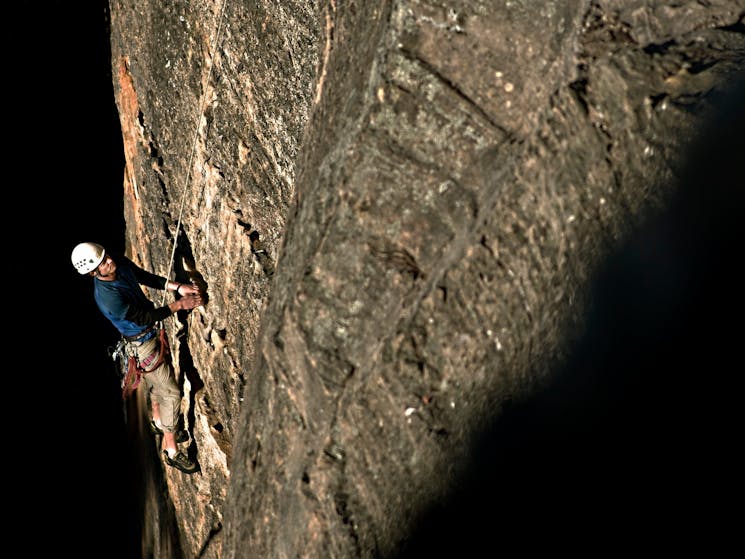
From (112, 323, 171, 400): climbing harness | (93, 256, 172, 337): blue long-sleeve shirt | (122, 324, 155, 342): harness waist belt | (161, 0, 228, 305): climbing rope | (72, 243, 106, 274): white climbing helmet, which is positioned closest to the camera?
(161, 0, 228, 305): climbing rope

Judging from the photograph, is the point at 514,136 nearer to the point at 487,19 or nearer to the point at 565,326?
the point at 487,19

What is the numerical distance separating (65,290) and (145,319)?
17.1ft

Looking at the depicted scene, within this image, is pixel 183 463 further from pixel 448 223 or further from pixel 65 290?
pixel 65 290

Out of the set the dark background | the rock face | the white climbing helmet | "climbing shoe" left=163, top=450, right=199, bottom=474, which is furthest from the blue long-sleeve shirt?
the dark background

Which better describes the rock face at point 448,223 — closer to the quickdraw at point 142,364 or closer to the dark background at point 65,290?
the quickdraw at point 142,364

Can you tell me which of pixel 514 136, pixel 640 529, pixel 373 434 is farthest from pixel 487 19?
pixel 640 529

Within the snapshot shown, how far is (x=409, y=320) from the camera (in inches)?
100

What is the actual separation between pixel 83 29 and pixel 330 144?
676cm

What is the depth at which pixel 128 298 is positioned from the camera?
16.8 feet

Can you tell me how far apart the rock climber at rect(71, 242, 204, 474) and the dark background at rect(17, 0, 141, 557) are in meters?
2.75

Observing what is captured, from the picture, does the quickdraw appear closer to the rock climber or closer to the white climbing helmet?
the rock climber

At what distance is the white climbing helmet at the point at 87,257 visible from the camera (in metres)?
4.93

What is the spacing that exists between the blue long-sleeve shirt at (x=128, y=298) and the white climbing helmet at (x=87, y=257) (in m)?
0.14

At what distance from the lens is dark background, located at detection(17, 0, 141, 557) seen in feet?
27.5
